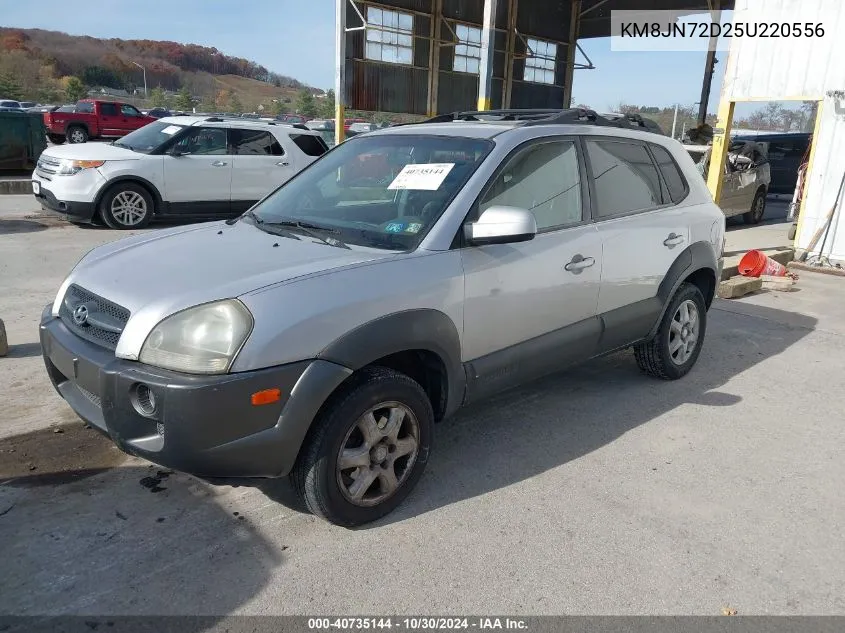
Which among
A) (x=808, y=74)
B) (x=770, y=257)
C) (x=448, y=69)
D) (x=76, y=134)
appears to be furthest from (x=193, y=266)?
(x=76, y=134)

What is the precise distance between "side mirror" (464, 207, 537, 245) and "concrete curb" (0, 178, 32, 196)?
45.3 feet

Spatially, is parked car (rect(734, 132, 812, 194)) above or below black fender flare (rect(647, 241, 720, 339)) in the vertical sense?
above

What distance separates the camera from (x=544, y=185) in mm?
3824

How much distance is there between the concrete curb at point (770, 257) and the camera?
861 cm

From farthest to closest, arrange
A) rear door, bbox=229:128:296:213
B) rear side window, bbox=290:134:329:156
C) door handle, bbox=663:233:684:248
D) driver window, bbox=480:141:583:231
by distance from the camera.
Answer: rear side window, bbox=290:134:329:156
rear door, bbox=229:128:296:213
door handle, bbox=663:233:684:248
driver window, bbox=480:141:583:231

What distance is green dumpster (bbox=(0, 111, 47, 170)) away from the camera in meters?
15.5

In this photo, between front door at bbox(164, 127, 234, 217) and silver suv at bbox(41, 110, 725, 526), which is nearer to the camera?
silver suv at bbox(41, 110, 725, 526)

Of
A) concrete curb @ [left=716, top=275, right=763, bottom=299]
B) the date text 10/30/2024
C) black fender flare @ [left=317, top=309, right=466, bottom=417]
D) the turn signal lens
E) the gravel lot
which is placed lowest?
the date text 10/30/2024

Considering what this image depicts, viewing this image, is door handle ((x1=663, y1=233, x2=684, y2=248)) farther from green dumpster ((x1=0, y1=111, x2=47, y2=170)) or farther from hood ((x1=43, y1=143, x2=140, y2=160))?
green dumpster ((x1=0, y1=111, x2=47, y2=170))

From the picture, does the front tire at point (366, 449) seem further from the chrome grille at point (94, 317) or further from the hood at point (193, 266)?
the chrome grille at point (94, 317)

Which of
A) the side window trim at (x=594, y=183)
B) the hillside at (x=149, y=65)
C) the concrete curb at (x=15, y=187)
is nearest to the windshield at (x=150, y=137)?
the concrete curb at (x=15, y=187)

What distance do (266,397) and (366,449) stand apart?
0.59m

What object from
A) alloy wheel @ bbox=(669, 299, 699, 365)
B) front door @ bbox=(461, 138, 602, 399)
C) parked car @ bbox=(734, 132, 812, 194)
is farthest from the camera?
parked car @ bbox=(734, 132, 812, 194)

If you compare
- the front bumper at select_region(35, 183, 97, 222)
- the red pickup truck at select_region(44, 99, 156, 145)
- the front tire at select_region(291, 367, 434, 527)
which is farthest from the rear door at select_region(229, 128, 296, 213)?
the red pickup truck at select_region(44, 99, 156, 145)
